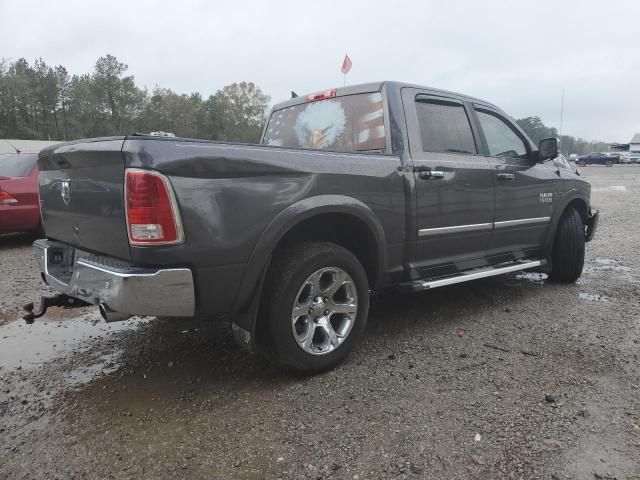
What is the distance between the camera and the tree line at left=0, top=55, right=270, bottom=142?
66.4 m

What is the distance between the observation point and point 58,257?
3.13m

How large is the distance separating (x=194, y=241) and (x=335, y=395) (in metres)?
1.18

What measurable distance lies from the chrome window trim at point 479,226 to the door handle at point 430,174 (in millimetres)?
368

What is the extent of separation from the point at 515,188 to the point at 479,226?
2.13 feet

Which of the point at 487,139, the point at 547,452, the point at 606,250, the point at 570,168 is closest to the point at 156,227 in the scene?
the point at 547,452

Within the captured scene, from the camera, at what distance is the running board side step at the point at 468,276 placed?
11.5 ft

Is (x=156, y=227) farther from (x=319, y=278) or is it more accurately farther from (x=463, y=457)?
(x=463, y=457)

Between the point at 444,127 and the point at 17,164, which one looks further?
the point at 17,164

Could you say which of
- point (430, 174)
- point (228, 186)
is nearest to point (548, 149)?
point (430, 174)

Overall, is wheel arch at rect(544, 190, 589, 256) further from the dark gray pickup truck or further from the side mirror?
the side mirror

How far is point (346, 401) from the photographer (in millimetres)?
2727

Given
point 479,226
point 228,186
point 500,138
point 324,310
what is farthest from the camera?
point 500,138

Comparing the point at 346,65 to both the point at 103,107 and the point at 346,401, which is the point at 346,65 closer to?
the point at 346,401

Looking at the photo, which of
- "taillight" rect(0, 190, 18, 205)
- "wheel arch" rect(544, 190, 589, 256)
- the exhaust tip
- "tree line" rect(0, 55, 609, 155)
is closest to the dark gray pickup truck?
the exhaust tip
